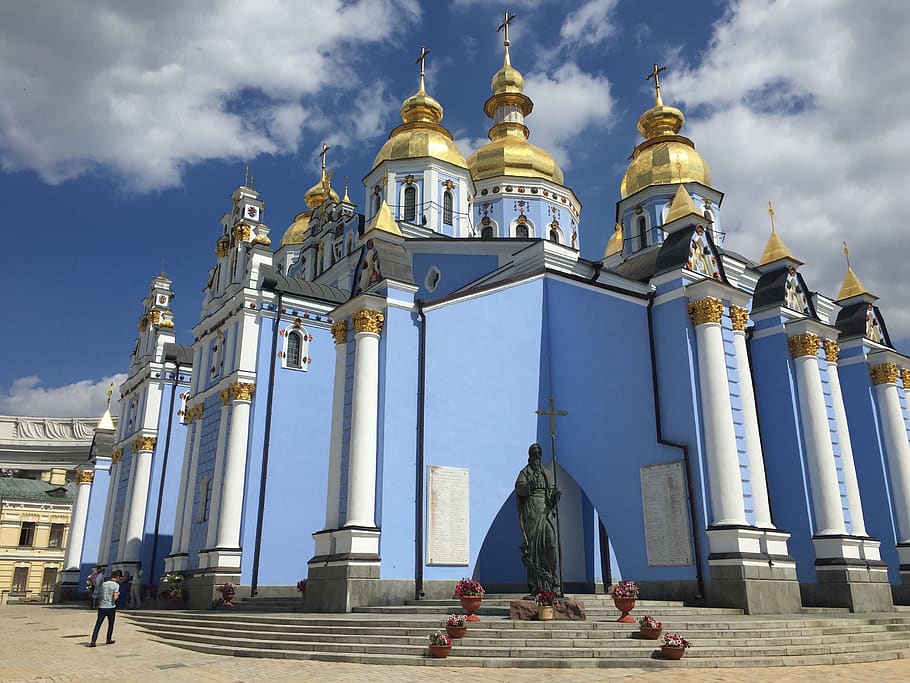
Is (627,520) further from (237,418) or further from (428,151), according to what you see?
(428,151)

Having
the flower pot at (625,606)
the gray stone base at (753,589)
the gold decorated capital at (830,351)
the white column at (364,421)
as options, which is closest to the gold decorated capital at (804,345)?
the gold decorated capital at (830,351)

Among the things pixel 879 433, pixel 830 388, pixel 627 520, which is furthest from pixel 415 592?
pixel 879 433

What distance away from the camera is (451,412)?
589 inches

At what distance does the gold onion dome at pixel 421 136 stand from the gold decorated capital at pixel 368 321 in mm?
12839

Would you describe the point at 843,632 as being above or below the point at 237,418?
below

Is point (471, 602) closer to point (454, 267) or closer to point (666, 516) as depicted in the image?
point (666, 516)

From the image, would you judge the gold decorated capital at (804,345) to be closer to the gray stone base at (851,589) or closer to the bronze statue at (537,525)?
the gray stone base at (851,589)

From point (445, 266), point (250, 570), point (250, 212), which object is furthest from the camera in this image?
point (250, 212)

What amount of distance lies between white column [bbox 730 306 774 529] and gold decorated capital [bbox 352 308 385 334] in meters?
6.72

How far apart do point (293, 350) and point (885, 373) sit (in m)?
14.8

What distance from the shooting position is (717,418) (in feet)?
44.5

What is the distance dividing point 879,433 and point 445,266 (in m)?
12.0

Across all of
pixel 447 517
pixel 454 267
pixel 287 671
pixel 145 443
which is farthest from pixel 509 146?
pixel 287 671

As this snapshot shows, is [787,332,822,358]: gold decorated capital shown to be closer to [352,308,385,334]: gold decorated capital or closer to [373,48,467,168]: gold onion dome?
[352,308,385,334]: gold decorated capital
